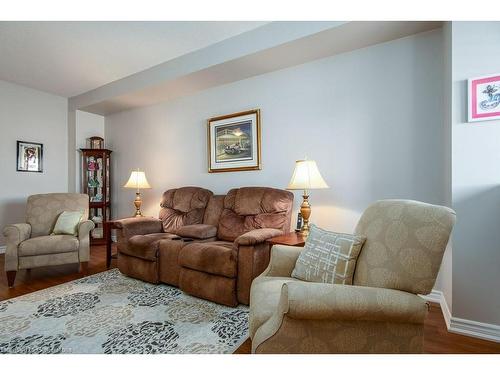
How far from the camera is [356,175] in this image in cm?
246

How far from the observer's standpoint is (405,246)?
3.75ft

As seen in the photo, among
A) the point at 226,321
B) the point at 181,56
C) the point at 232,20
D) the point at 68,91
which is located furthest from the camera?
the point at 68,91

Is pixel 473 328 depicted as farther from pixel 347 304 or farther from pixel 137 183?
pixel 137 183

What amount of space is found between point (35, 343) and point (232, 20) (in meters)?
2.77

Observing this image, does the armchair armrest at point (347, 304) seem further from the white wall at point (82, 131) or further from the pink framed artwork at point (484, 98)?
the white wall at point (82, 131)

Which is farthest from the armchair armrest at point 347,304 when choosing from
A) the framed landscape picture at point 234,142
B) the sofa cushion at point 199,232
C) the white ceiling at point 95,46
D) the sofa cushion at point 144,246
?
the white ceiling at point 95,46

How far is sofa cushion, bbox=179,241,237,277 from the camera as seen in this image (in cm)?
204

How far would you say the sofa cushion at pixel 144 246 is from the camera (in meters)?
2.53

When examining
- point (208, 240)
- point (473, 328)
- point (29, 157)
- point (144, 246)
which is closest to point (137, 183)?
point (144, 246)

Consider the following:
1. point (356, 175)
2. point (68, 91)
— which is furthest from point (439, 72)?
point (68, 91)

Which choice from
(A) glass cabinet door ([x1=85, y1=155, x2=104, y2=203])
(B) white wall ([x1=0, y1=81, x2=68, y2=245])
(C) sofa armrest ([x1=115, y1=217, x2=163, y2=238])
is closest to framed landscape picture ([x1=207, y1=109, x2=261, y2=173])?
(C) sofa armrest ([x1=115, y1=217, x2=163, y2=238])

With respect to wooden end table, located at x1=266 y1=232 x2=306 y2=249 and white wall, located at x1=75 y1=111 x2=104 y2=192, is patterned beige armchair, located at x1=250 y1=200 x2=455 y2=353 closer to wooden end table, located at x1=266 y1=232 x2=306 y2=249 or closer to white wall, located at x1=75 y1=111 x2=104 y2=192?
wooden end table, located at x1=266 y1=232 x2=306 y2=249

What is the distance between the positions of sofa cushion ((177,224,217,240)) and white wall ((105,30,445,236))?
28.5 inches

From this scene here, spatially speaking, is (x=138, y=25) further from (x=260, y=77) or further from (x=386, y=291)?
(x=386, y=291)
